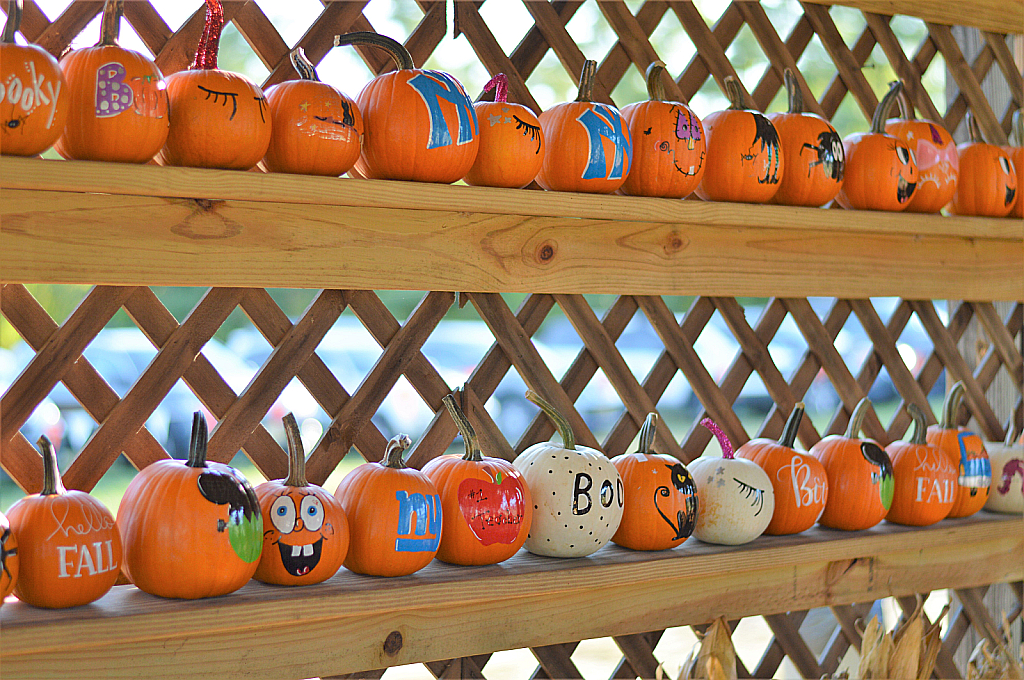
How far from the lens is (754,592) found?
62.8 inches

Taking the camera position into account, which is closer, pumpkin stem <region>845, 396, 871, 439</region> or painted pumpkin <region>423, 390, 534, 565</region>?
painted pumpkin <region>423, 390, 534, 565</region>

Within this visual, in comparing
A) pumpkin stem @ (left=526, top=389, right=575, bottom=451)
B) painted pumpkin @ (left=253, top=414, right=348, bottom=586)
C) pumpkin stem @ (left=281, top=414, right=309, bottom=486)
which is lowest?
painted pumpkin @ (left=253, top=414, right=348, bottom=586)

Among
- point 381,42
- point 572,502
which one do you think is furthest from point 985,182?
point 381,42

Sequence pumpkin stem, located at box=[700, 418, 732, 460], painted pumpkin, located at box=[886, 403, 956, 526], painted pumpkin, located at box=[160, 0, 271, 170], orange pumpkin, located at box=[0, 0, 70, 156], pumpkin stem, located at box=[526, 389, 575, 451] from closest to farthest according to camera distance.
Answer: orange pumpkin, located at box=[0, 0, 70, 156], painted pumpkin, located at box=[160, 0, 271, 170], pumpkin stem, located at box=[526, 389, 575, 451], pumpkin stem, located at box=[700, 418, 732, 460], painted pumpkin, located at box=[886, 403, 956, 526]

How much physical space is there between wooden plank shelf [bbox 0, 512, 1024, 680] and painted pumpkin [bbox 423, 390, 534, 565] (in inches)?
1.3

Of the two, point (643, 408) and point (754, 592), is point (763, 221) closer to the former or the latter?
point (643, 408)

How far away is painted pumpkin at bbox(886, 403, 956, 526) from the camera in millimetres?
1670

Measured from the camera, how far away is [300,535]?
119cm

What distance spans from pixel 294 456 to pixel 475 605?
0.39 meters

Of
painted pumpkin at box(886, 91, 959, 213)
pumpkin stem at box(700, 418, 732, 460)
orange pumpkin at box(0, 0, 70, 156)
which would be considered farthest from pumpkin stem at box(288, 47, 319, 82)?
painted pumpkin at box(886, 91, 959, 213)

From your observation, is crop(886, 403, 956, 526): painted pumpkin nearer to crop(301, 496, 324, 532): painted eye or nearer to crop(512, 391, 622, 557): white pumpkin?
crop(512, 391, 622, 557): white pumpkin

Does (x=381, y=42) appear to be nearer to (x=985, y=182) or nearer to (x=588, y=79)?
(x=588, y=79)

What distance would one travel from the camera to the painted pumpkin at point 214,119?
3.77ft

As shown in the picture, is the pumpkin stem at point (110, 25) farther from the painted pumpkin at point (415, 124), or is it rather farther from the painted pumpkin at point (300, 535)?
the painted pumpkin at point (300, 535)
